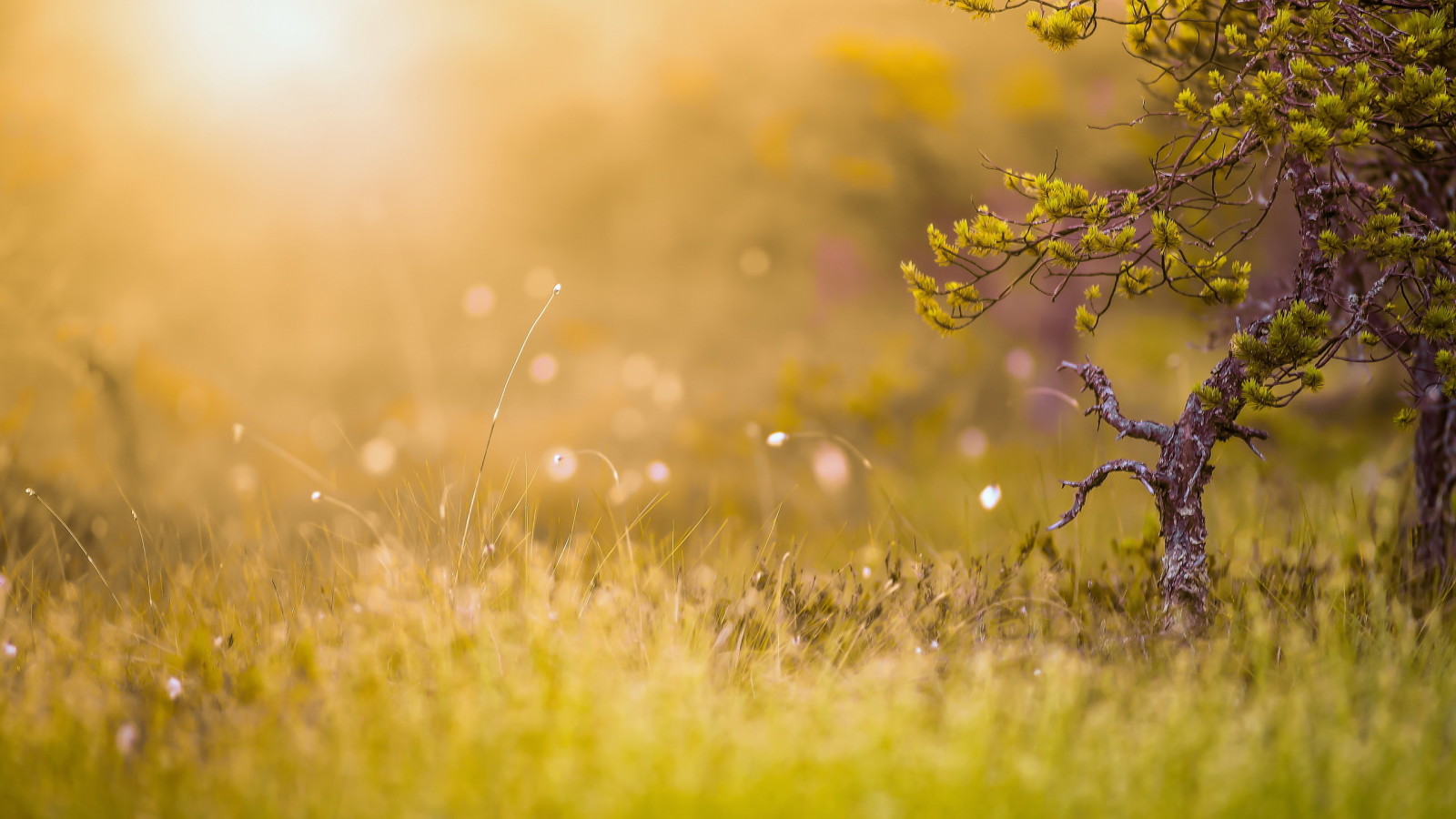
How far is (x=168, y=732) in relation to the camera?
3.27 meters

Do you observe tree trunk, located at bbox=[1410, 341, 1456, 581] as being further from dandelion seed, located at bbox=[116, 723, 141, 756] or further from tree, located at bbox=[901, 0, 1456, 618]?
dandelion seed, located at bbox=[116, 723, 141, 756]

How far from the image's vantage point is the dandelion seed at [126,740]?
3.02m

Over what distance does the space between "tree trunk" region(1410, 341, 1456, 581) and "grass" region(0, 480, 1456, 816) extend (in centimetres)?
55

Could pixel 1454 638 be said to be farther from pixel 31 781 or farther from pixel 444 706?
pixel 31 781

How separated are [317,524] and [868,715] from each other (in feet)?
7.93

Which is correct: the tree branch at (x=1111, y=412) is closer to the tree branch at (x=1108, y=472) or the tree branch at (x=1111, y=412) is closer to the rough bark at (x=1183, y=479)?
the rough bark at (x=1183, y=479)

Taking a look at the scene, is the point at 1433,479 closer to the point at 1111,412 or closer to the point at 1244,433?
the point at 1244,433

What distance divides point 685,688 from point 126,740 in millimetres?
1608

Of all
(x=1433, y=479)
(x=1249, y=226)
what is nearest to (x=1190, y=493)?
(x=1249, y=226)

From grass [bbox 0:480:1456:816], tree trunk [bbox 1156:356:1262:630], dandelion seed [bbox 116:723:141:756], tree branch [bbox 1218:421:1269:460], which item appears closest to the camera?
grass [bbox 0:480:1456:816]

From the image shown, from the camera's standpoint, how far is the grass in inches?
108

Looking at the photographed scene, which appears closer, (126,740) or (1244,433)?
(126,740)

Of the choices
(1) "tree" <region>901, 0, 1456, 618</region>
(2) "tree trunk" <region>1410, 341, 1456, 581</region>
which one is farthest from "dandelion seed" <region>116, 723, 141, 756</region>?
(2) "tree trunk" <region>1410, 341, 1456, 581</region>

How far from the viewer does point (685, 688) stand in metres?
3.19
